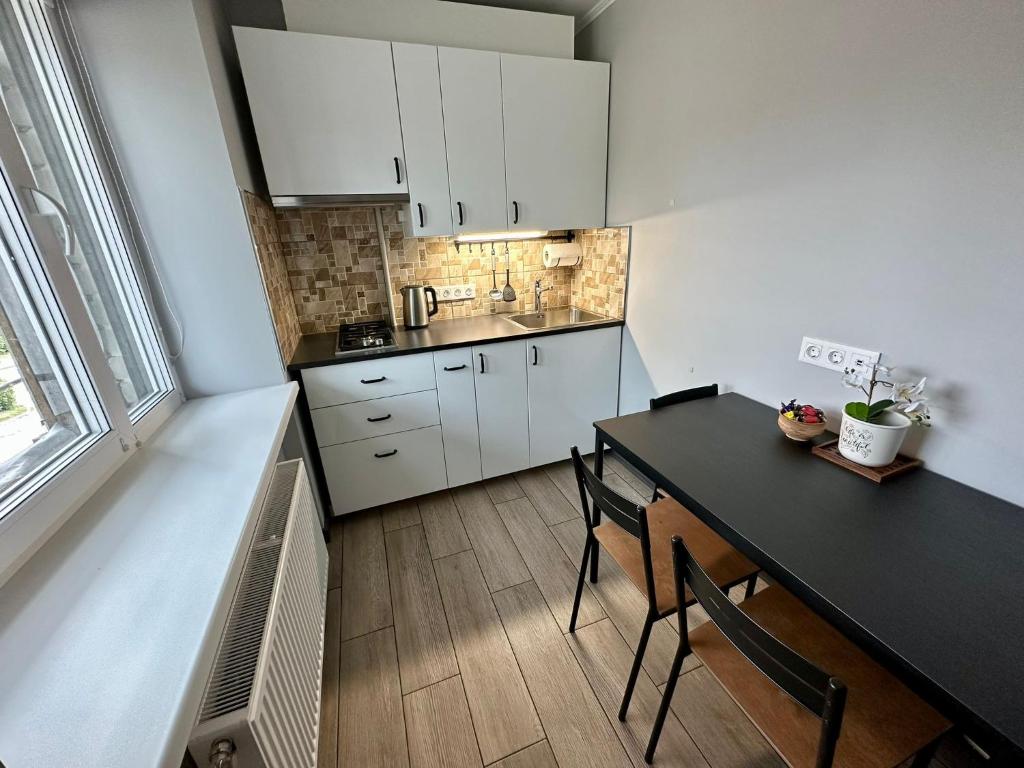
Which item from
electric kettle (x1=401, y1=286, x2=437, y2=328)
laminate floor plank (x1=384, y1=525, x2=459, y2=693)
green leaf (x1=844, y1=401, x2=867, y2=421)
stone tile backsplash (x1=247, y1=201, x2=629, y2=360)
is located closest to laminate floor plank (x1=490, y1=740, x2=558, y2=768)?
laminate floor plank (x1=384, y1=525, x2=459, y2=693)

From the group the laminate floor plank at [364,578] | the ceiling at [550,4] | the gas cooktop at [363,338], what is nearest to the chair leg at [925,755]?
the laminate floor plank at [364,578]

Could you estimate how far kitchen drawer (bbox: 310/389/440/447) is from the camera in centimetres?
203

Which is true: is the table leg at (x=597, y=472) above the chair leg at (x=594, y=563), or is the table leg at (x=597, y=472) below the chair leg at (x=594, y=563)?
above

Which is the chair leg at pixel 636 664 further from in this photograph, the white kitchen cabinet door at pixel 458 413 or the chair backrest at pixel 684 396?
the white kitchen cabinet door at pixel 458 413

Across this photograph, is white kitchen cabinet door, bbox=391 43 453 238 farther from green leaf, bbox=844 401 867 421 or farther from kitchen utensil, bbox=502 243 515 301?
green leaf, bbox=844 401 867 421

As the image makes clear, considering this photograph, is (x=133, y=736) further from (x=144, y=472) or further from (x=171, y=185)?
(x=171, y=185)

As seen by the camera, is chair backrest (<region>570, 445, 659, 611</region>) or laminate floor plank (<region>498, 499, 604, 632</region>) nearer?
chair backrest (<region>570, 445, 659, 611</region>)

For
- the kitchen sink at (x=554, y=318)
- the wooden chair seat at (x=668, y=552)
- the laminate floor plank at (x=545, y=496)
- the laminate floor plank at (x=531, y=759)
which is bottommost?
the laminate floor plank at (x=531, y=759)

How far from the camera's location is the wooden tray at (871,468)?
45.9 inches

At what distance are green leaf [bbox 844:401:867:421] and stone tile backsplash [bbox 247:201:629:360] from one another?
134 centimetres

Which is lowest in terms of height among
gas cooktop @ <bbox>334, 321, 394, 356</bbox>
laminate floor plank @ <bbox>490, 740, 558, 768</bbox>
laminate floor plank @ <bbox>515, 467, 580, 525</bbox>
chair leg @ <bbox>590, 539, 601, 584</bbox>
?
laminate floor plank @ <bbox>490, 740, 558, 768</bbox>

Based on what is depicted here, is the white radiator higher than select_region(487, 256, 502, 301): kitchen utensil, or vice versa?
select_region(487, 256, 502, 301): kitchen utensil

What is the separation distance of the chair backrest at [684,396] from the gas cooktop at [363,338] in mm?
1268

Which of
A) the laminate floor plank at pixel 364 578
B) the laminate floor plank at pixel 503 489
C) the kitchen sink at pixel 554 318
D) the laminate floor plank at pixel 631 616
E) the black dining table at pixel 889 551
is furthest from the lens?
the kitchen sink at pixel 554 318
